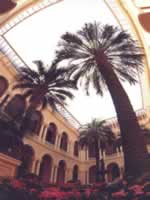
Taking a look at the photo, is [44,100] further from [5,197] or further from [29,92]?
[5,197]

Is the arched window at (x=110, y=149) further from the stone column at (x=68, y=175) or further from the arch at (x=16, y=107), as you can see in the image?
the arch at (x=16, y=107)

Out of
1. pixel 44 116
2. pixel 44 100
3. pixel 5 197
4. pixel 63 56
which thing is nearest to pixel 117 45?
pixel 63 56

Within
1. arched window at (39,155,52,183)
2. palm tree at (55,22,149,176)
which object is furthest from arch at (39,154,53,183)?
palm tree at (55,22,149,176)

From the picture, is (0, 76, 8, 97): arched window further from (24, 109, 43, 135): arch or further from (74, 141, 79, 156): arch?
(74, 141, 79, 156): arch

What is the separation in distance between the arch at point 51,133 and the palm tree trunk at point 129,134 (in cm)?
623

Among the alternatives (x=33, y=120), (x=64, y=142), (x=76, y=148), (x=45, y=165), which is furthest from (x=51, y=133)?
(x=76, y=148)

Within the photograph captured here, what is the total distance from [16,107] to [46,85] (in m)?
2.67

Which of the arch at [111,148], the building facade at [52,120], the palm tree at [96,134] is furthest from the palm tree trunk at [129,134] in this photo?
the arch at [111,148]

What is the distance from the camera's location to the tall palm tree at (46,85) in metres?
11.3

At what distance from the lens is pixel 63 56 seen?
988 cm

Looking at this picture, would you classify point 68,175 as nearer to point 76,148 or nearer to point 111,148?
point 76,148

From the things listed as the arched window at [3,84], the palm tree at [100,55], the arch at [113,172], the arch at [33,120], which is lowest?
the arch at [113,172]

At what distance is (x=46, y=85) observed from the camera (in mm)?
11602

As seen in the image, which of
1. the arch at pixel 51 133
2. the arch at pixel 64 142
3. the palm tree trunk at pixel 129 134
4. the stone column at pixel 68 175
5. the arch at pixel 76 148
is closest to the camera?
the palm tree trunk at pixel 129 134
